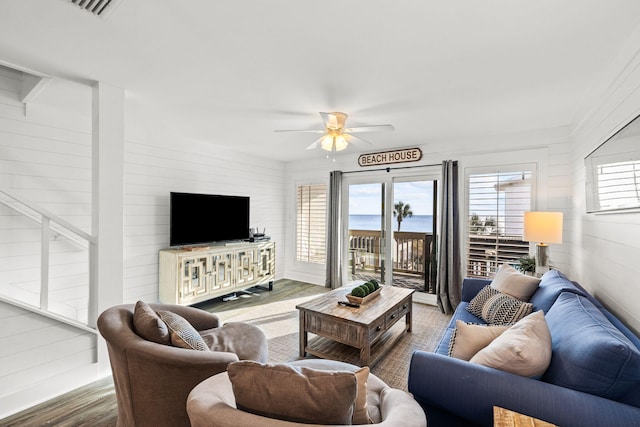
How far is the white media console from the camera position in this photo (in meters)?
3.66

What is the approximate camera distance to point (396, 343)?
3031 mm

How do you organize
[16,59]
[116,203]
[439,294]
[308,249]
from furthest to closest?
[308,249]
[439,294]
[116,203]
[16,59]

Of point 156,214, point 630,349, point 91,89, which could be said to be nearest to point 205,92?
point 91,89

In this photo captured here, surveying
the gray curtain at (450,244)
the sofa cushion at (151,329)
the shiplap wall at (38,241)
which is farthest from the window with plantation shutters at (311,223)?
the sofa cushion at (151,329)

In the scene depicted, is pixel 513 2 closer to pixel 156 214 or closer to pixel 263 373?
pixel 263 373

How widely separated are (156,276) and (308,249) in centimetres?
266

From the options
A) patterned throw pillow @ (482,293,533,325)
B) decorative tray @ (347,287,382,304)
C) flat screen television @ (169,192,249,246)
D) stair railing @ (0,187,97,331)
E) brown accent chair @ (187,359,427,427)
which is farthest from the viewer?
flat screen television @ (169,192,249,246)

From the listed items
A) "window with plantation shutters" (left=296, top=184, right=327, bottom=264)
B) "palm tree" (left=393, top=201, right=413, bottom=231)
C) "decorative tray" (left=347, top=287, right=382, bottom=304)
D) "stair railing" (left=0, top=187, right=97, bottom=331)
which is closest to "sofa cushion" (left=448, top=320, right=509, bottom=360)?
"decorative tray" (left=347, top=287, right=382, bottom=304)

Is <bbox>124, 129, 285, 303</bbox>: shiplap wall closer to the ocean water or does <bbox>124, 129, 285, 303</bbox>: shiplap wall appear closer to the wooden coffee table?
the ocean water

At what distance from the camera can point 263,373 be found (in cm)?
96

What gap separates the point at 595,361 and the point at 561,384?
0.60ft

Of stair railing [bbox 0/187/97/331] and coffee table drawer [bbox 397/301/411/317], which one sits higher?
stair railing [bbox 0/187/97/331]

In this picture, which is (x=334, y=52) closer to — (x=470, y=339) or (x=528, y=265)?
(x=470, y=339)

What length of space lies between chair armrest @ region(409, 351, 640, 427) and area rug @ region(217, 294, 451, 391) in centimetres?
110
